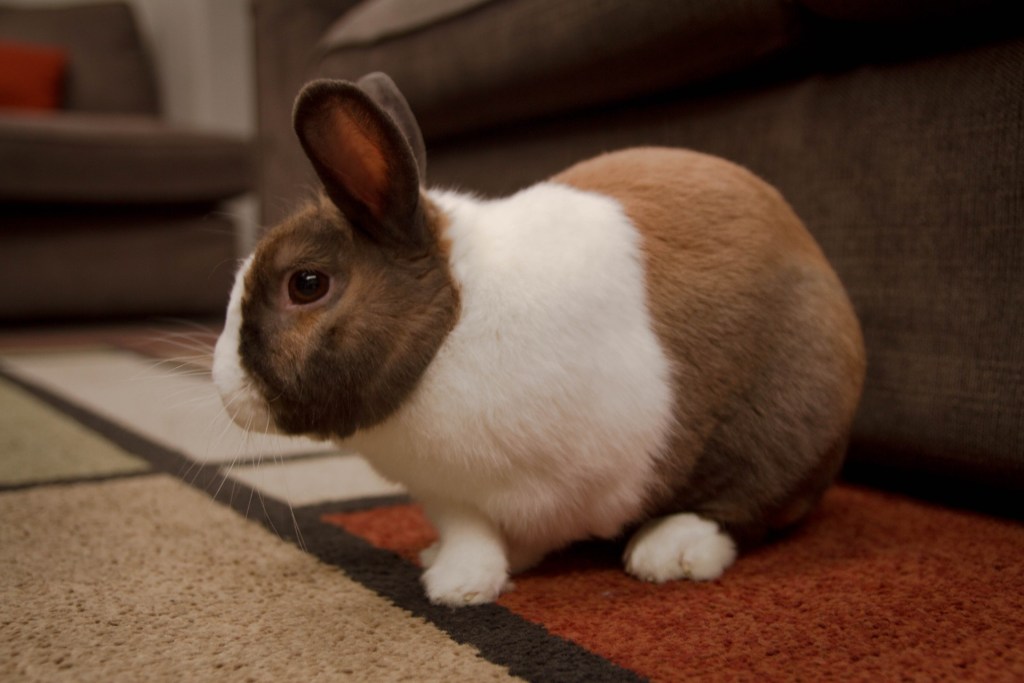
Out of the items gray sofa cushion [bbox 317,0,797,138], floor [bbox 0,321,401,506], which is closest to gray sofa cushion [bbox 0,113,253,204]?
floor [bbox 0,321,401,506]

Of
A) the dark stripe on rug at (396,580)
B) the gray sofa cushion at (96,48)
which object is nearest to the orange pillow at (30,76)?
the gray sofa cushion at (96,48)

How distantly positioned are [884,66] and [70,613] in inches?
37.8

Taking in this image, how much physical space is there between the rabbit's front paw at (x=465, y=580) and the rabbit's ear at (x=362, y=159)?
0.86ft

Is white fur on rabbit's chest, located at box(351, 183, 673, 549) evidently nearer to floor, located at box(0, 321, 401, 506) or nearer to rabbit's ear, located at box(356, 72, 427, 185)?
rabbit's ear, located at box(356, 72, 427, 185)

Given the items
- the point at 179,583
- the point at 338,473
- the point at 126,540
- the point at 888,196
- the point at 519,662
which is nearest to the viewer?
the point at 519,662

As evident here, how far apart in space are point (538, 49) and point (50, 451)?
0.87 metres

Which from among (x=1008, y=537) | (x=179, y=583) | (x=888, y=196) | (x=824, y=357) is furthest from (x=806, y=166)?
(x=179, y=583)

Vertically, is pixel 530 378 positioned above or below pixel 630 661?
above

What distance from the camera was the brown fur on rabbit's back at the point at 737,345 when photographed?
791 millimetres

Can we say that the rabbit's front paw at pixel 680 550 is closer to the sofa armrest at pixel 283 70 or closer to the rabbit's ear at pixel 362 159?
the rabbit's ear at pixel 362 159

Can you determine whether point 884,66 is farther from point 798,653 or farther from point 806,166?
point 798,653

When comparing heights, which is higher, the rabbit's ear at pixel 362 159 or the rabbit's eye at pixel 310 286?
the rabbit's ear at pixel 362 159

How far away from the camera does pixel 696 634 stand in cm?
67

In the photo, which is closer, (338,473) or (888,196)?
(888,196)
